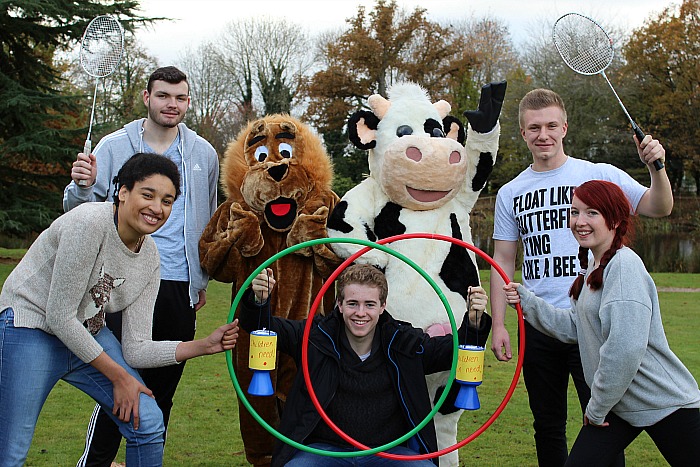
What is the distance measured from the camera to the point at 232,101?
101 feet

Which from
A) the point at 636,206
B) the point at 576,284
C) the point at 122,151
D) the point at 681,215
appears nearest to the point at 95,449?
the point at 122,151

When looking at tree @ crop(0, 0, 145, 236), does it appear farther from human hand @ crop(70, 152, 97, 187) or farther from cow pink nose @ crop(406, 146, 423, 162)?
cow pink nose @ crop(406, 146, 423, 162)

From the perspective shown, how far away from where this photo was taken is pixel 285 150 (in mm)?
4844

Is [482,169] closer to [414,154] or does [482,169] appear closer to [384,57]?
[414,154]

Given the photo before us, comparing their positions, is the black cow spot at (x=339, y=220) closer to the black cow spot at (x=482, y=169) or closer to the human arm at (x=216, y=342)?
the black cow spot at (x=482, y=169)

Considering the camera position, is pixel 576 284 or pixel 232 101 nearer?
pixel 576 284

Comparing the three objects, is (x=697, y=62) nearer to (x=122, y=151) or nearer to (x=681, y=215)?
(x=681, y=215)

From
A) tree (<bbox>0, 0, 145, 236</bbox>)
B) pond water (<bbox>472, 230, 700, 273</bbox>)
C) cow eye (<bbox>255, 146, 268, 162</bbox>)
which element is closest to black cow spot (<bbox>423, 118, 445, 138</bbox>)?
cow eye (<bbox>255, 146, 268, 162</bbox>)

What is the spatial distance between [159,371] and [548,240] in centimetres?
237

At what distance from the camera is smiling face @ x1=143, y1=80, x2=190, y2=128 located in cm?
435

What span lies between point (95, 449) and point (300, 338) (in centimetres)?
136

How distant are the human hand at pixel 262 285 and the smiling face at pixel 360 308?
1.27 ft

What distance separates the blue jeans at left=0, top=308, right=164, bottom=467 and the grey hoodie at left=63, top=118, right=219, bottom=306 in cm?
110

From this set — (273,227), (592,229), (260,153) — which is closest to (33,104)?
(260,153)
